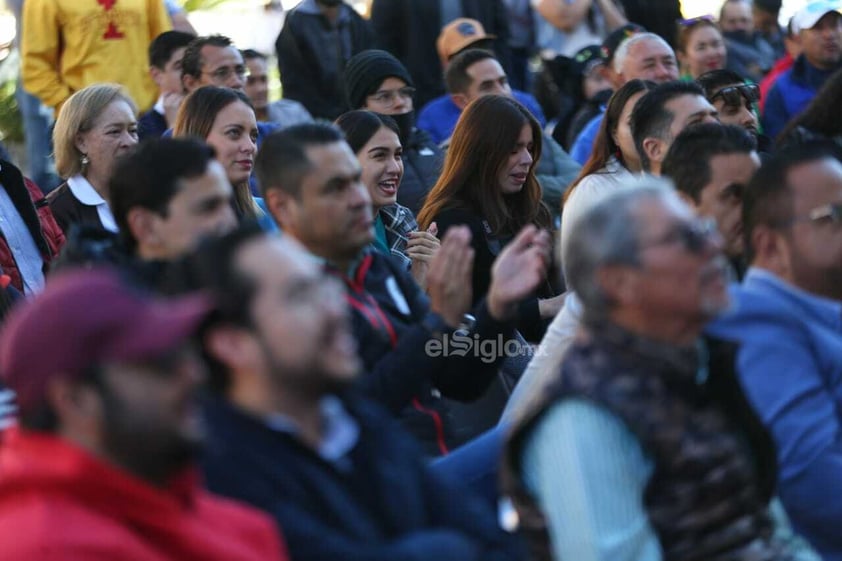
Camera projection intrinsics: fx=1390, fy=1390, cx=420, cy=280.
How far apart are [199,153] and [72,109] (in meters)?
2.30

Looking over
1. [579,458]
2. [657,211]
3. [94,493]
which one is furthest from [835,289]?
[94,493]

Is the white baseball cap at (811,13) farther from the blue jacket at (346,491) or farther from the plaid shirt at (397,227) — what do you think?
the blue jacket at (346,491)

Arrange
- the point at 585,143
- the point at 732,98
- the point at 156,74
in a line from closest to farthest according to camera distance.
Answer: the point at 732,98, the point at 156,74, the point at 585,143

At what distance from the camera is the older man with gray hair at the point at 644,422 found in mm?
2650

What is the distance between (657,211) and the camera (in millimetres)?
2842

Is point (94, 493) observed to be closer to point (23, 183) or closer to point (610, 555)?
point (610, 555)

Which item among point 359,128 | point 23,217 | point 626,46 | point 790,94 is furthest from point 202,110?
point 790,94

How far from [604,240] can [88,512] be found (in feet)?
3.85

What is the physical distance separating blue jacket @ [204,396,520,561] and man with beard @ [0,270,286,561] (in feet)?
0.87

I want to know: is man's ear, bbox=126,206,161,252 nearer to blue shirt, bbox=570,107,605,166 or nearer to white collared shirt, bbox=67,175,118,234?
white collared shirt, bbox=67,175,118,234

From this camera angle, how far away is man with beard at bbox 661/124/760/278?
443cm

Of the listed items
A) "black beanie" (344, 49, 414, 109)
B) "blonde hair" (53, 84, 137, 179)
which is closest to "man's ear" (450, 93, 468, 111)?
"black beanie" (344, 49, 414, 109)

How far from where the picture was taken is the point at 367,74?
7289 mm

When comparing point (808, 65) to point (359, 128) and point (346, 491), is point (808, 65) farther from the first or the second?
point (346, 491)
